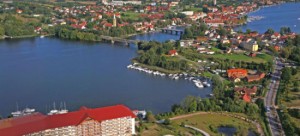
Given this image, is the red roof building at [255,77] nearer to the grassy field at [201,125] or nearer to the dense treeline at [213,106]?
the dense treeline at [213,106]

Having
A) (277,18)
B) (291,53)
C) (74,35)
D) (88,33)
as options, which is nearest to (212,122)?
(291,53)

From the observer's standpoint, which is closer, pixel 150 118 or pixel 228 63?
pixel 150 118

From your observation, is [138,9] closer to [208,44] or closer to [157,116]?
[208,44]

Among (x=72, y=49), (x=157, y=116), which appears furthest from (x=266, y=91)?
(x=72, y=49)

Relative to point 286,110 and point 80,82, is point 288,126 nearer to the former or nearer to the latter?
point 286,110

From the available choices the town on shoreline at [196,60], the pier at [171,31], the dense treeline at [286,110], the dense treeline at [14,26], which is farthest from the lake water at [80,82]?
the pier at [171,31]
